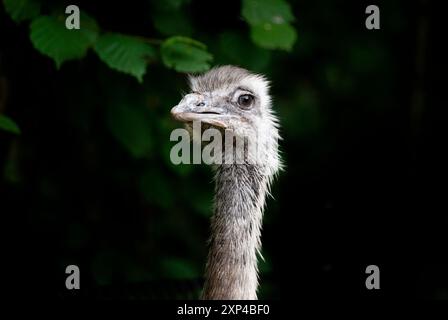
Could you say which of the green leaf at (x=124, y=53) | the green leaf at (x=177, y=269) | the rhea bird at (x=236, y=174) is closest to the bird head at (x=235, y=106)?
the rhea bird at (x=236, y=174)

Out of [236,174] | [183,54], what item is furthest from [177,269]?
[183,54]

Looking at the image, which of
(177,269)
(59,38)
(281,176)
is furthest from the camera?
(281,176)

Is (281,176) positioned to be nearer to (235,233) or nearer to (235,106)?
(235,106)

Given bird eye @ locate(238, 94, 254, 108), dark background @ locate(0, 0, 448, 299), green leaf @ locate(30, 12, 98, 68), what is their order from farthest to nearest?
dark background @ locate(0, 0, 448, 299) < bird eye @ locate(238, 94, 254, 108) < green leaf @ locate(30, 12, 98, 68)

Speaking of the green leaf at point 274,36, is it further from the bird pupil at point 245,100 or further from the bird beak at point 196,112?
the bird beak at point 196,112

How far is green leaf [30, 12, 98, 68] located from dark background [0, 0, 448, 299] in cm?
41

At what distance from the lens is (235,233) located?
317 cm

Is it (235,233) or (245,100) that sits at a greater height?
(245,100)

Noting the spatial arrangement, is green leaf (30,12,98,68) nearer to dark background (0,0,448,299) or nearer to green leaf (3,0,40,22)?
green leaf (3,0,40,22)

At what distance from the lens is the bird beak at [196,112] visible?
3133mm

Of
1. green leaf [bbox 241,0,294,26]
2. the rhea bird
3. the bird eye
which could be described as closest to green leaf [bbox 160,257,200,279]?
the rhea bird

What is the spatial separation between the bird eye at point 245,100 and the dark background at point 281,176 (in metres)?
0.45

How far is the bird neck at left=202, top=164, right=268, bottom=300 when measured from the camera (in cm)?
312

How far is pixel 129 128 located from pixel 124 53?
75 cm
